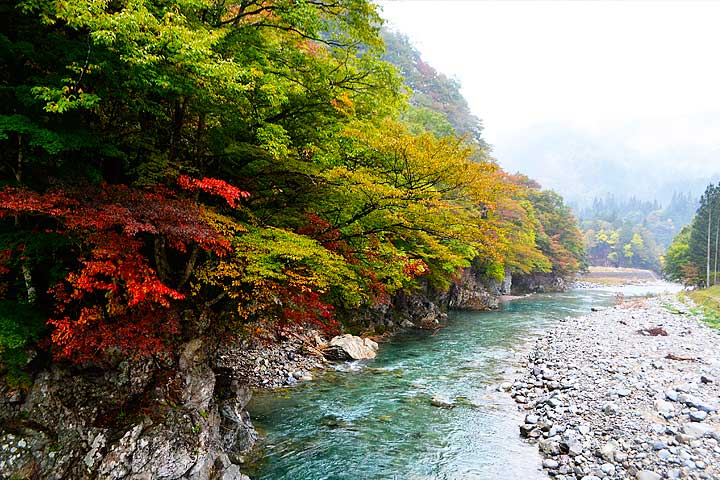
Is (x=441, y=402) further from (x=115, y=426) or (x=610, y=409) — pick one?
(x=115, y=426)

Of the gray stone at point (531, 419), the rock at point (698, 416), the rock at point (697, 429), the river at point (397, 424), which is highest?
the rock at point (698, 416)

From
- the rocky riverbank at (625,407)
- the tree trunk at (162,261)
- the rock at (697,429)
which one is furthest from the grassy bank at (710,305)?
the tree trunk at (162,261)

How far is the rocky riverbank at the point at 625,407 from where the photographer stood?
299 inches

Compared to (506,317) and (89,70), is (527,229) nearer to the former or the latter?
(506,317)

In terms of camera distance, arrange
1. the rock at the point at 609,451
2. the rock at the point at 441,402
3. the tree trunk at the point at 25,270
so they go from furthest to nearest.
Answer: the rock at the point at 441,402 < the rock at the point at 609,451 < the tree trunk at the point at 25,270

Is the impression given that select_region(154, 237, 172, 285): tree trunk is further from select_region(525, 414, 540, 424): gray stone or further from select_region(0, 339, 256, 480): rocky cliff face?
select_region(525, 414, 540, 424): gray stone

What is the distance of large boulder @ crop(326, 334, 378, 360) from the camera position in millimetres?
15836

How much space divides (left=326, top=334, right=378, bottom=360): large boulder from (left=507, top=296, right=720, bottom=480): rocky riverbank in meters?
6.10

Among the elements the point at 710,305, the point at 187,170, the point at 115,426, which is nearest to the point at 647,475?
the point at 115,426

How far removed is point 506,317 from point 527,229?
16.3 meters

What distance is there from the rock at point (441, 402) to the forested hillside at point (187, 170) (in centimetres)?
414

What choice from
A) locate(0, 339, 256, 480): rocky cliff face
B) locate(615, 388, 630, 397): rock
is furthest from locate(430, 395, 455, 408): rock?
locate(0, 339, 256, 480): rocky cliff face

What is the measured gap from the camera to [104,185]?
641 centimetres

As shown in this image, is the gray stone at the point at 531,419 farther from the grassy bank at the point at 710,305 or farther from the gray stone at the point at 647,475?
the grassy bank at the point at 710,305
